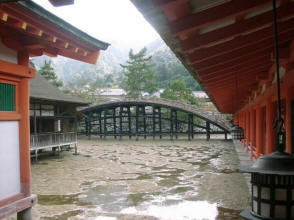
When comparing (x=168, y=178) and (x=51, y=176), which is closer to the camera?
(x=168, y=178)

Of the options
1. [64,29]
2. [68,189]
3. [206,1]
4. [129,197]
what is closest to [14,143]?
[64,29]

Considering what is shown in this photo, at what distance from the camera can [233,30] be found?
3.08m

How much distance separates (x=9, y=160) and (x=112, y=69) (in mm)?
135080

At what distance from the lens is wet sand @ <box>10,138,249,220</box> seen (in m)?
7.00

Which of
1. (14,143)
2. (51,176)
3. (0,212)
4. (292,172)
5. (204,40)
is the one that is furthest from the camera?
(51,176)

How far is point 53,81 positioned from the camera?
40.0m

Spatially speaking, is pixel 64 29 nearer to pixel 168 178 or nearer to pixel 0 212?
pixel 0 212

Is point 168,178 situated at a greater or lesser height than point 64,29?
lesser

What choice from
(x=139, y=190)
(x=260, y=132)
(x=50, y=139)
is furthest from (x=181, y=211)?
(x=50, y=139)

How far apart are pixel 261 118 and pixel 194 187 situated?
147 inches

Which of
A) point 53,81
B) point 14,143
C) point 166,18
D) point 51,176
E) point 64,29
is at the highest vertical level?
point 53,81

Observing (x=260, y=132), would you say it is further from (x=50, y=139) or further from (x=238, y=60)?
(x=50, y=139)

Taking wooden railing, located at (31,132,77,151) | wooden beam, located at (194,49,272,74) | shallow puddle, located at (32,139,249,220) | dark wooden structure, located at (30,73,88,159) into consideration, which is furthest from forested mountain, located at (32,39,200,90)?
wooden beam, located at (194,49,272,74)

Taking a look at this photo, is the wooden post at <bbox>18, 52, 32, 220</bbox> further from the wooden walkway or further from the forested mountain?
the forested mountain
